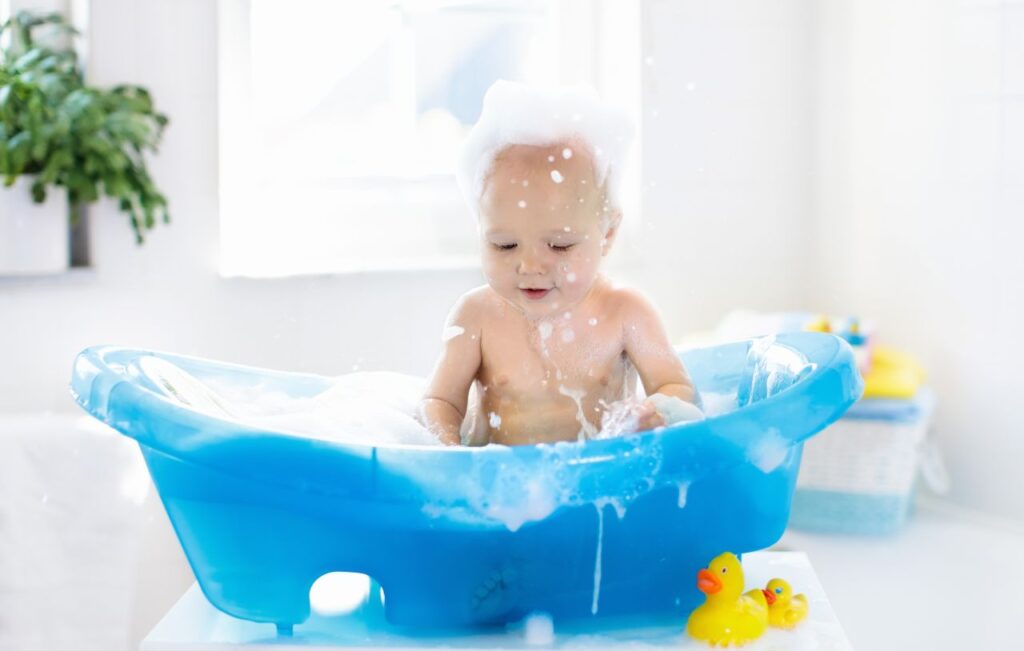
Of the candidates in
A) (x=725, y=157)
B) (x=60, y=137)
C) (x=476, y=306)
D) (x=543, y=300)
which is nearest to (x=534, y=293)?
(x=543, y=300)

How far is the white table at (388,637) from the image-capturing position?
2.50 ft

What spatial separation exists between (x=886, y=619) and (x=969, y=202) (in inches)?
32.1

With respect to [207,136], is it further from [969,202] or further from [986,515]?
[986,515]

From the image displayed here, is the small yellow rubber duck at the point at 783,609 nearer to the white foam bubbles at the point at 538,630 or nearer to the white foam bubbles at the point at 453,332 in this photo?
the white foam bubbles at the point at 538,630

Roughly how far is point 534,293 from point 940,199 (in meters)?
1.38

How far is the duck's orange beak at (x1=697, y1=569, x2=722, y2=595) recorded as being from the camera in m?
0.76

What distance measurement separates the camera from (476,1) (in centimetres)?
209

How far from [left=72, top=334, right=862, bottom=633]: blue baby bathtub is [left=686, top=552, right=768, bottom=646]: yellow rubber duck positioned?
1.2 inches

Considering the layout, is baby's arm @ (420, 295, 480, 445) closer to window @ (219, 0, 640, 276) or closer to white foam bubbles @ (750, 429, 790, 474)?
white foam bubbles @ (750, 429, 790, 474)

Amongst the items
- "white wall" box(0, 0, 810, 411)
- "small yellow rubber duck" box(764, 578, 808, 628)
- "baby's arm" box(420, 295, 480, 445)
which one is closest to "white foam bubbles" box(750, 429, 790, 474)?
"small yellow rubber duck" box(764, 578, 808, 628)

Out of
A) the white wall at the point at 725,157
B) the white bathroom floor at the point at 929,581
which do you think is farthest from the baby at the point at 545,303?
the white wall at the point at 725,157

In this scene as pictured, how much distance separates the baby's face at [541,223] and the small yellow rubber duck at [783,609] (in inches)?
12.2

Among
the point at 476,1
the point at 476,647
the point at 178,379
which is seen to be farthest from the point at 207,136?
the point at 476,647

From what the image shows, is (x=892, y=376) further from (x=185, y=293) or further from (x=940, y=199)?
(x=185, y=293)
